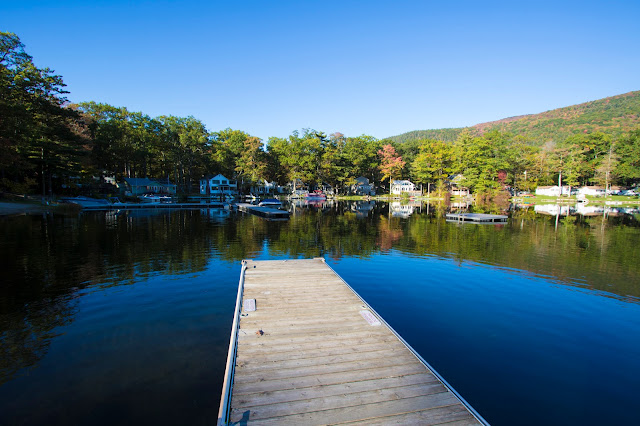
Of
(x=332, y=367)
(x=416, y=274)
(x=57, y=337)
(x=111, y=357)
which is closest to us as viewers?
(x=332, y=367)

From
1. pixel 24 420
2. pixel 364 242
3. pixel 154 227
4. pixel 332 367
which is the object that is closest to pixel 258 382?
pixel 332 367

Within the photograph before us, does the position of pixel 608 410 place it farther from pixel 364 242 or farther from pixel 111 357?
pixel 364 242

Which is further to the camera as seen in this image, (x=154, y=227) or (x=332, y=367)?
(x=154, y=227)

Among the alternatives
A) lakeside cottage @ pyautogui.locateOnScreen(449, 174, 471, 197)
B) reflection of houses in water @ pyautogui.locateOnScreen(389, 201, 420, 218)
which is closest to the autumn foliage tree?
lakeside cottage @ pyautogui.locateOnScreen(449, 174, 471, 197)

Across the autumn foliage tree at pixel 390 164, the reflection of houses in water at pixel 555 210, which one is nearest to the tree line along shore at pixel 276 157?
the autumn foliage tree at pixel 390 164

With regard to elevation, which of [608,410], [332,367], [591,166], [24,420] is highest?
[591,166]

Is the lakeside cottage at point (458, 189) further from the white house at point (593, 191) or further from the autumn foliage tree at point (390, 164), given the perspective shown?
the white house at point (593, 191)

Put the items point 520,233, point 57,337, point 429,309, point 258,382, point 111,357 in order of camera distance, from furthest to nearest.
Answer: point 520,233 → point 429,309 → point 57,337 → point 111,357 → point 258,382

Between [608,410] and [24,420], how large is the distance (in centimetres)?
1005

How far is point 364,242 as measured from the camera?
2148 cm

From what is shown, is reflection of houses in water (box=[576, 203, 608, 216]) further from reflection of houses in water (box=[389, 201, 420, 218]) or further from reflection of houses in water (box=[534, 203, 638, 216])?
reflection of houses in water (box=[389, 201, 420, 218])

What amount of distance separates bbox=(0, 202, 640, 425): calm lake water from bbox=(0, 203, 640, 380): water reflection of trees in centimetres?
10

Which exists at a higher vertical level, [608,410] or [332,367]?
[332,367]

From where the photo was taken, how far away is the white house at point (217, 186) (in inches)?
2918
